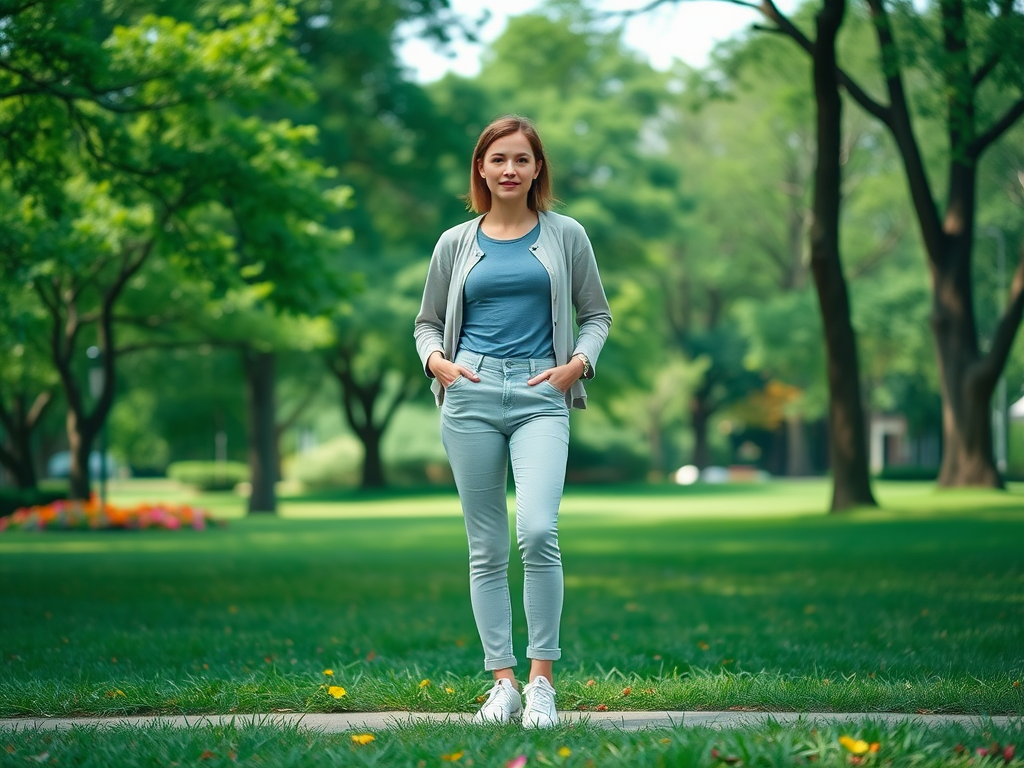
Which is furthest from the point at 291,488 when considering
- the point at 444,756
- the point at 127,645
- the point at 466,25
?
the point at 444,756

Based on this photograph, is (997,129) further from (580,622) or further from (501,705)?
(501,705)

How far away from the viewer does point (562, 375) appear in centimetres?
485

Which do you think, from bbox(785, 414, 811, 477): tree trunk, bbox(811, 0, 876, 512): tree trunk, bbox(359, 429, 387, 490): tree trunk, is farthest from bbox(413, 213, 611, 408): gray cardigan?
bbox(785, 414, 811, 477): tree trunk

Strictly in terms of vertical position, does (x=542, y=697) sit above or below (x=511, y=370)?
below

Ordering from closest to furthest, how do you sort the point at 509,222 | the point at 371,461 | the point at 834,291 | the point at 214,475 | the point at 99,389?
the point at 509,222 → the point at 834,291 → the point at 99,389 → the point at 371,461 → the point at 214,475

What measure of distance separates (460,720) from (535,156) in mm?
2145

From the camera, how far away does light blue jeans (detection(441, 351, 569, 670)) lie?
4.78 metres

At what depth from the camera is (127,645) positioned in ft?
24.6

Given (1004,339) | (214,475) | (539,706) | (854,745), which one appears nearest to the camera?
(854,745)

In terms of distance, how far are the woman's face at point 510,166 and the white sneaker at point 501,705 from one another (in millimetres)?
1837

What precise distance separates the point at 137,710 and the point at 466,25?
19974 millimetres

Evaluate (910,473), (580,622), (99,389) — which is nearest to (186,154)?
(580,622)

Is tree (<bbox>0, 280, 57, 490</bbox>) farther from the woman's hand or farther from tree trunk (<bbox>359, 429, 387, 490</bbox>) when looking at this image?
the woman's hand

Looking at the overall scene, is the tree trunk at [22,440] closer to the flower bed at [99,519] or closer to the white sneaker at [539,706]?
the flower bed at [99,519]
